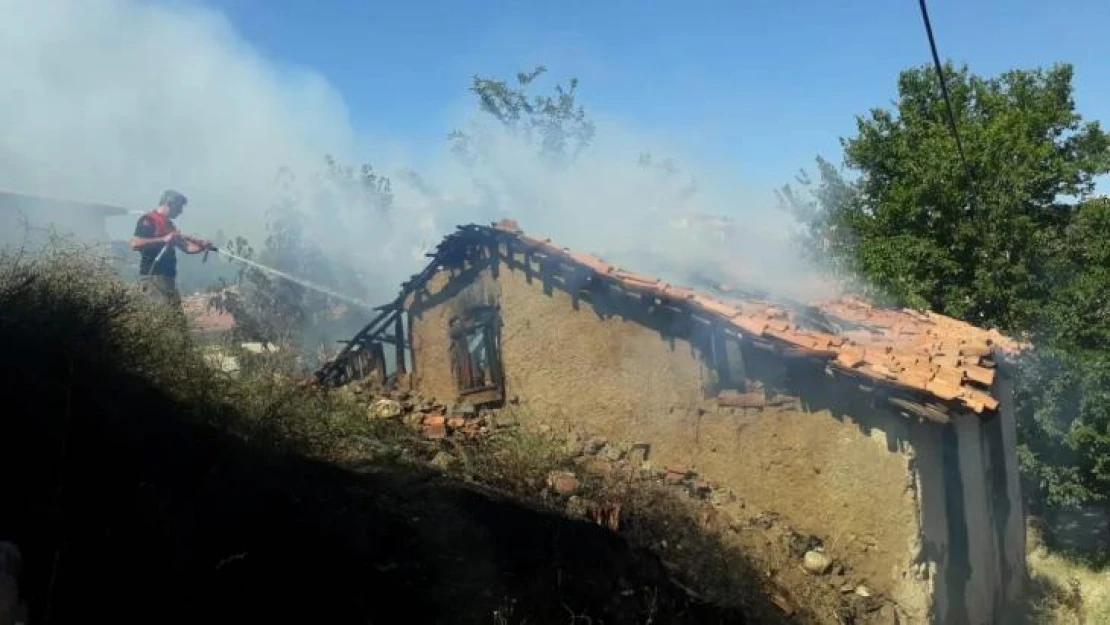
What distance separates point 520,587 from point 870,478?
384cm

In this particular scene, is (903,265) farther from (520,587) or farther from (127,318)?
(127,318)

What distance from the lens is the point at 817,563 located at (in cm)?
808

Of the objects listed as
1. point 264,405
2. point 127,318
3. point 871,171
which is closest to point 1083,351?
point 871,171

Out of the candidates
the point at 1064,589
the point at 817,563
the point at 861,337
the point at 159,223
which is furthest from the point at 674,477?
the point at 1064,589

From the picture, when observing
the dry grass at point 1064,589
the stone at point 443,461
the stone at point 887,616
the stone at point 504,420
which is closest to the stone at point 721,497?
the stone at point 887,616

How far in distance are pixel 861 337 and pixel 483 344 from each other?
4.95 m

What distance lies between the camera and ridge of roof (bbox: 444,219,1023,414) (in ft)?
25.7

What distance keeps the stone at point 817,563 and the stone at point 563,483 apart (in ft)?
Answer: 7.73

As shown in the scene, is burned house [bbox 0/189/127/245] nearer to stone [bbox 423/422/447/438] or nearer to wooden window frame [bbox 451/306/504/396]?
wooden window frame [bbox 451/306/504/396]

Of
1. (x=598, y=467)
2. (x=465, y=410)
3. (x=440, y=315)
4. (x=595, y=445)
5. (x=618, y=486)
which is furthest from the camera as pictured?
(x=440, y=315)

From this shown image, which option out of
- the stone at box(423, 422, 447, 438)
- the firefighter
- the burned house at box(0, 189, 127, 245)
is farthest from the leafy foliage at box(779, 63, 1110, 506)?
the burned house at box(0, 189, 127, 245)

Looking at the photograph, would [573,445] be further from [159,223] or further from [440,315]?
[159,223]

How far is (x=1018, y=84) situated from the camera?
21078mm

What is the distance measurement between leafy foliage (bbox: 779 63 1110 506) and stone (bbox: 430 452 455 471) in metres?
10.0
